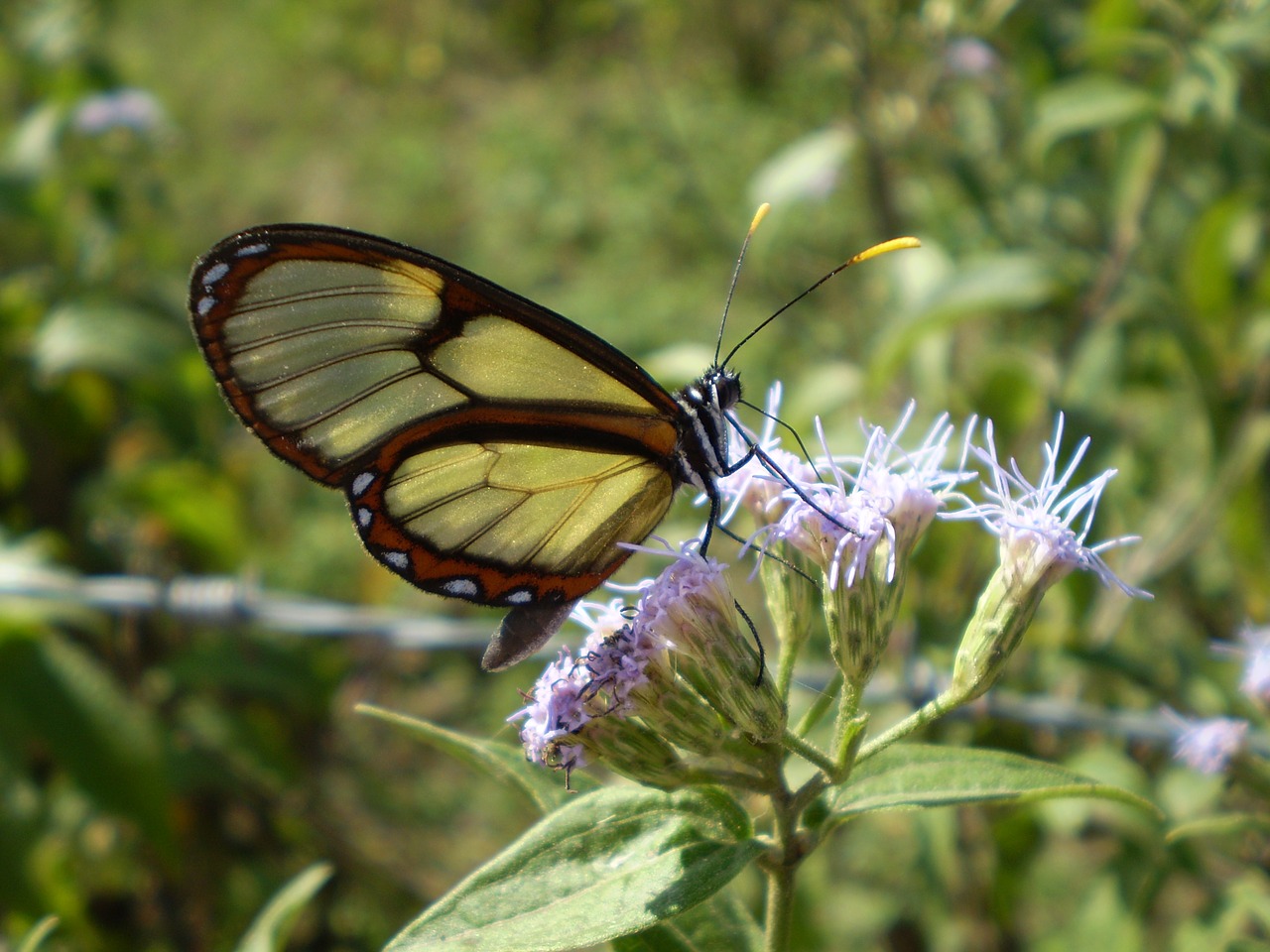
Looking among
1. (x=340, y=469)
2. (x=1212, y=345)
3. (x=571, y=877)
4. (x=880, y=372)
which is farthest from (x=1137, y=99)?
(x=571, y=877)

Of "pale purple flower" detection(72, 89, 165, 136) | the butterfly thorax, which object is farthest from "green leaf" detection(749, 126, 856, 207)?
"pale purple flower" detection(72, 89, 165, 136)

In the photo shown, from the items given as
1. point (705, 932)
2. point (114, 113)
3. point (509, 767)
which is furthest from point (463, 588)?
point (114, 113)

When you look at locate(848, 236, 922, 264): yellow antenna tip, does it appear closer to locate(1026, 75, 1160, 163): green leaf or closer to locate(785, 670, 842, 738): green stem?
locate(785, 670, 842, 738): green stem

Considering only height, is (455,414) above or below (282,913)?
above

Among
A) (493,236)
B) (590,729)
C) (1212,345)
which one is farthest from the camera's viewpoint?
(493,236)

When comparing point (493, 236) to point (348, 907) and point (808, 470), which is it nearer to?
point (348, 907)

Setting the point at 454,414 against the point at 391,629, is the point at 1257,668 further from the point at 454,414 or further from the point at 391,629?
the point at 391,629

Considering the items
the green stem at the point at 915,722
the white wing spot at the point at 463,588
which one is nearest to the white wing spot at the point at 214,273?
the white wing spot at the point at 463,588
